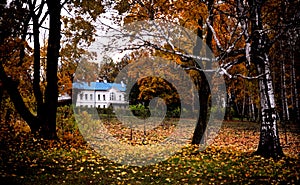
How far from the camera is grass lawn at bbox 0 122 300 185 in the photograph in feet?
17.7

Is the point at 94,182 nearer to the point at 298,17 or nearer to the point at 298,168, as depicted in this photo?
the point at 298,168

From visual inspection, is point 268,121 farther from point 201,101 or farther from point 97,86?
point 97,86

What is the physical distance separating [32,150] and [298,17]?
746 cm

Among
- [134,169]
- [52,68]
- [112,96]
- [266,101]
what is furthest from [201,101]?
[112,96]

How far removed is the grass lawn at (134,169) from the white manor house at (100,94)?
4.69m

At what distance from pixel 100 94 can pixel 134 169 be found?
9.34m

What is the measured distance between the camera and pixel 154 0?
9.23 metres

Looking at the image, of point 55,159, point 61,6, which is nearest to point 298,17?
point 55,159

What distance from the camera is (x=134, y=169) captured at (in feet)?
21.2

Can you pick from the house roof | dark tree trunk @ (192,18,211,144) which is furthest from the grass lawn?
the house roof

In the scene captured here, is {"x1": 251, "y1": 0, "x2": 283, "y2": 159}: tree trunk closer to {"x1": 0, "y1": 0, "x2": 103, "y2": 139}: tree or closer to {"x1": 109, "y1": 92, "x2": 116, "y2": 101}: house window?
{"x1": 0, "y1": 0, "x2": 103, "y2": 139}: tree

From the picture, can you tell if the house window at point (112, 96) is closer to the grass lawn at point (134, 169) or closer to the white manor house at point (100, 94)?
the white manor house at point (100, 94)

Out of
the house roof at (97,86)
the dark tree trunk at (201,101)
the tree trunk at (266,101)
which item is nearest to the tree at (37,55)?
the house roof at (97,86)

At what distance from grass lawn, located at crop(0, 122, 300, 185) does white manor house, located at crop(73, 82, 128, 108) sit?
4.69 meters
